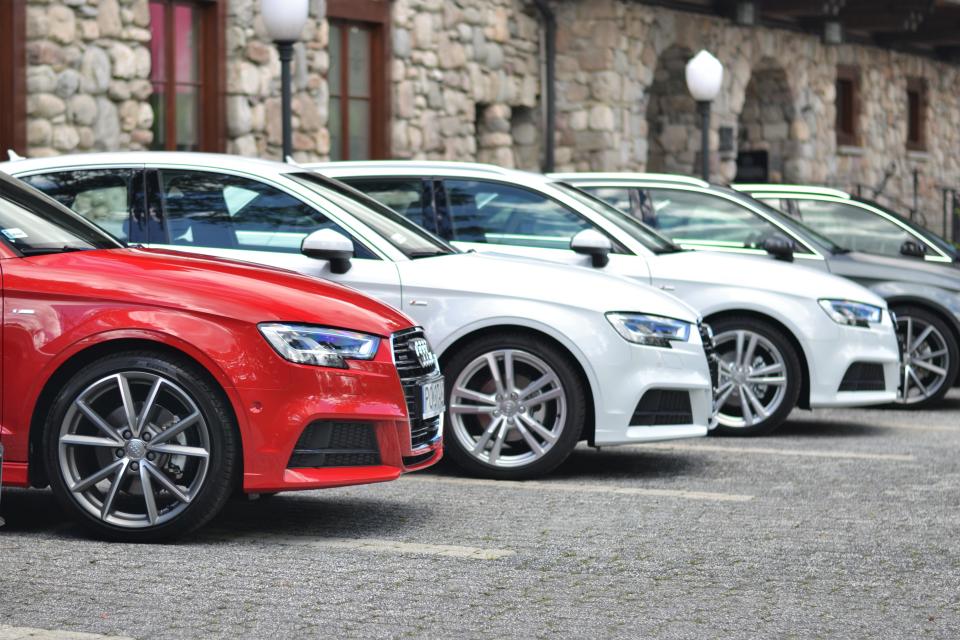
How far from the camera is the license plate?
282 inches

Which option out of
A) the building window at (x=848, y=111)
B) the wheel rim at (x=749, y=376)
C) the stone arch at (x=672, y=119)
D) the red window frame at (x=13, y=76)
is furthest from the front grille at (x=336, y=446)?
the building window at (x=848, y=111)

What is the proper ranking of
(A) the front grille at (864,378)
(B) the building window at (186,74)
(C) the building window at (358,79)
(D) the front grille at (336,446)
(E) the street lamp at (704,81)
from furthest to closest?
(E) the street lamp at (704,81) < (C) the building window at (358,79) < (B) the building window at (186,74) < (A) the front grille at (864,378) < (D) the front grille at (336,446)

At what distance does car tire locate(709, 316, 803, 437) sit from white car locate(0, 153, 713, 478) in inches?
74.8

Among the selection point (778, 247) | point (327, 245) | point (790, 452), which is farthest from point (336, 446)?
point (778, 247)

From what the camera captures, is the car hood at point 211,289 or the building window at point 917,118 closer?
the car hood at point 211,289

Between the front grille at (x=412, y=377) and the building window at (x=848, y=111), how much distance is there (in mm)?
25049

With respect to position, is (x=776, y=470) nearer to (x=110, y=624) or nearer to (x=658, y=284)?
(x=658, y=284)

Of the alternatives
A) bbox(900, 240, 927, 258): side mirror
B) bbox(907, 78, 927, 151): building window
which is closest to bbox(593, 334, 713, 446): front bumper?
bbox(900, 240, 927, 258): side mirror

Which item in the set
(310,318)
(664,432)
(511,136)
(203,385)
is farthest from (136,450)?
(511,136)

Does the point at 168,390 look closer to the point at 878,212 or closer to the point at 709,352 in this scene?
the point at 709,352

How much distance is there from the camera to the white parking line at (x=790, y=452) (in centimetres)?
984

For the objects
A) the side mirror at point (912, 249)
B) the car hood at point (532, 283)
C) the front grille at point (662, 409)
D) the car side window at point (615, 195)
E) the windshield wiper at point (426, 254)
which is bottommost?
the front grille at point (662, 409)

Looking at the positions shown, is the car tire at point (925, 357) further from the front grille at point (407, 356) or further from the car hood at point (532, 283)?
the front grille at point (407, 356)

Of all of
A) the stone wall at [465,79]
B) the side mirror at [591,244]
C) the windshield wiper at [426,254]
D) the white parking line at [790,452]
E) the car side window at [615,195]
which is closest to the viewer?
the windshield wiper at [426,254]
